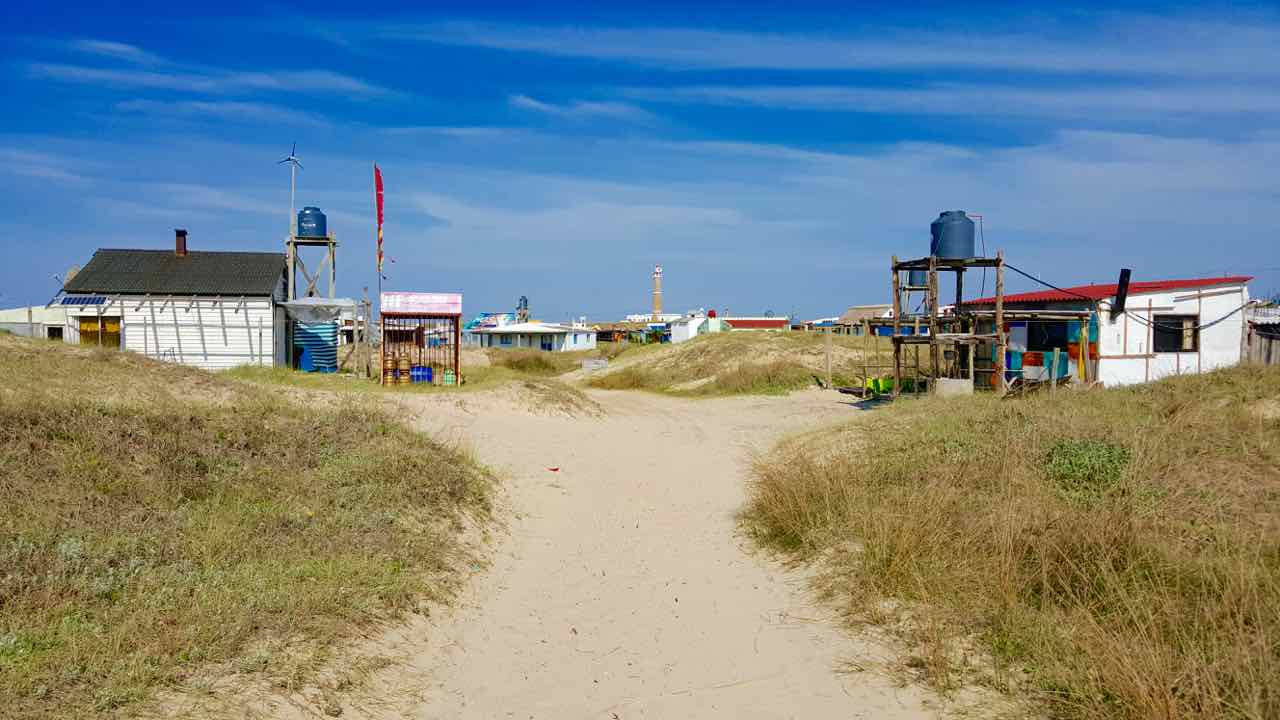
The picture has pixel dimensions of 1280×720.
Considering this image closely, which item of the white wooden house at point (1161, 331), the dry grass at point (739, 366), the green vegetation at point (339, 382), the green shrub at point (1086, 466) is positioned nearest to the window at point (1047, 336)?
the white wooden house at point (1161, 331)

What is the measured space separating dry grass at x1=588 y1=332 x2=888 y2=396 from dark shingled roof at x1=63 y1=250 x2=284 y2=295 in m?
Answer: 15.7

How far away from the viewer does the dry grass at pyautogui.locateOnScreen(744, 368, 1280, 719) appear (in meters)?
4.94

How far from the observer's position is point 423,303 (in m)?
25.8

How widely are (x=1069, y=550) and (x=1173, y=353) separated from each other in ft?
56.7

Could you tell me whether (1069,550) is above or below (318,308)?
below

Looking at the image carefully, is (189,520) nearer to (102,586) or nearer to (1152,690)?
(102,586)

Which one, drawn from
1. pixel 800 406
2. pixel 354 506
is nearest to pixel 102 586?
pixel 354 506

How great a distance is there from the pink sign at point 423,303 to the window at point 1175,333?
60.8 ft

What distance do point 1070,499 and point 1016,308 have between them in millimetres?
18114

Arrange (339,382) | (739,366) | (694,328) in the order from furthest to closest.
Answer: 1. (694,328)
2. (739,366)
3. (339,382)

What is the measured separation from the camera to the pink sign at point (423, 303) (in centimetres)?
2552

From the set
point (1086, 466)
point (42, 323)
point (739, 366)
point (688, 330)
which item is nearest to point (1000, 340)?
point (1086, 466)

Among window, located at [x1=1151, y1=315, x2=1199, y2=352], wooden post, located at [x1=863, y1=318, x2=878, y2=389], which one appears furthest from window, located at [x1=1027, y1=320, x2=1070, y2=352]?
wooden post, located at [x1=863, y1=318, x2=878, y2=389]

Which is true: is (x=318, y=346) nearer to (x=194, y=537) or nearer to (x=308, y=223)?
(x=308, y=223)
